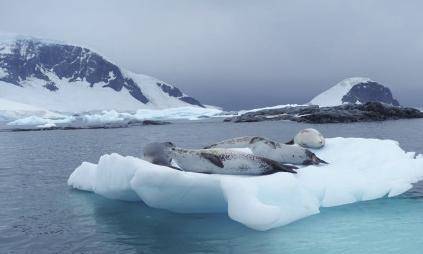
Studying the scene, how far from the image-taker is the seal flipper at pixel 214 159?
9695mm

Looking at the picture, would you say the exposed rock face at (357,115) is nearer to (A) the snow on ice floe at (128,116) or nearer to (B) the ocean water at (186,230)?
(A) the snow on ice floe at (128,116)

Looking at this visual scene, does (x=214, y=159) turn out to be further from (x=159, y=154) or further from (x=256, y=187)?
(x=256, y=187)

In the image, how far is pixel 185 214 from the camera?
9.34 meters

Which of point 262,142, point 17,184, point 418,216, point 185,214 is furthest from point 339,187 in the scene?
point 17,184

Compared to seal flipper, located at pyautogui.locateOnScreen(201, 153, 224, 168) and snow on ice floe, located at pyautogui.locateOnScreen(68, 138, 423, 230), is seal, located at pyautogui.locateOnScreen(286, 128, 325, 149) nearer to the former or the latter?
snow on ice floe, located at pyautogui.locateOnScreen(68, 138, 423, 230)

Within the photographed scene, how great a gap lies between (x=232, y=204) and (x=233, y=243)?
870 millimetres

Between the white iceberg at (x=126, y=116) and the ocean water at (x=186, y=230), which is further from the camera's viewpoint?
the white iceberg at (x=126, y=116)

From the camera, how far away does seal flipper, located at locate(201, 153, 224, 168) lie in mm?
9695

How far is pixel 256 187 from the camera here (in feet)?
27.5

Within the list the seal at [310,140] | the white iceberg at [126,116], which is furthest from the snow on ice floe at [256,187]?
the white iceberg at [126,116]

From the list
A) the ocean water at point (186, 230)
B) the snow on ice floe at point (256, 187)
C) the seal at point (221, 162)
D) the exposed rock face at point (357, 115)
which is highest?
the exposed rock face at point (357, 115)

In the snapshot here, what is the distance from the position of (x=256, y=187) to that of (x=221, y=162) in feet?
4.91

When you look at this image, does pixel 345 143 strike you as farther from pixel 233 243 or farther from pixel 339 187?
pixel 233 243

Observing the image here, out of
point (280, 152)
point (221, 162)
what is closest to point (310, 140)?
point (280, 152)
